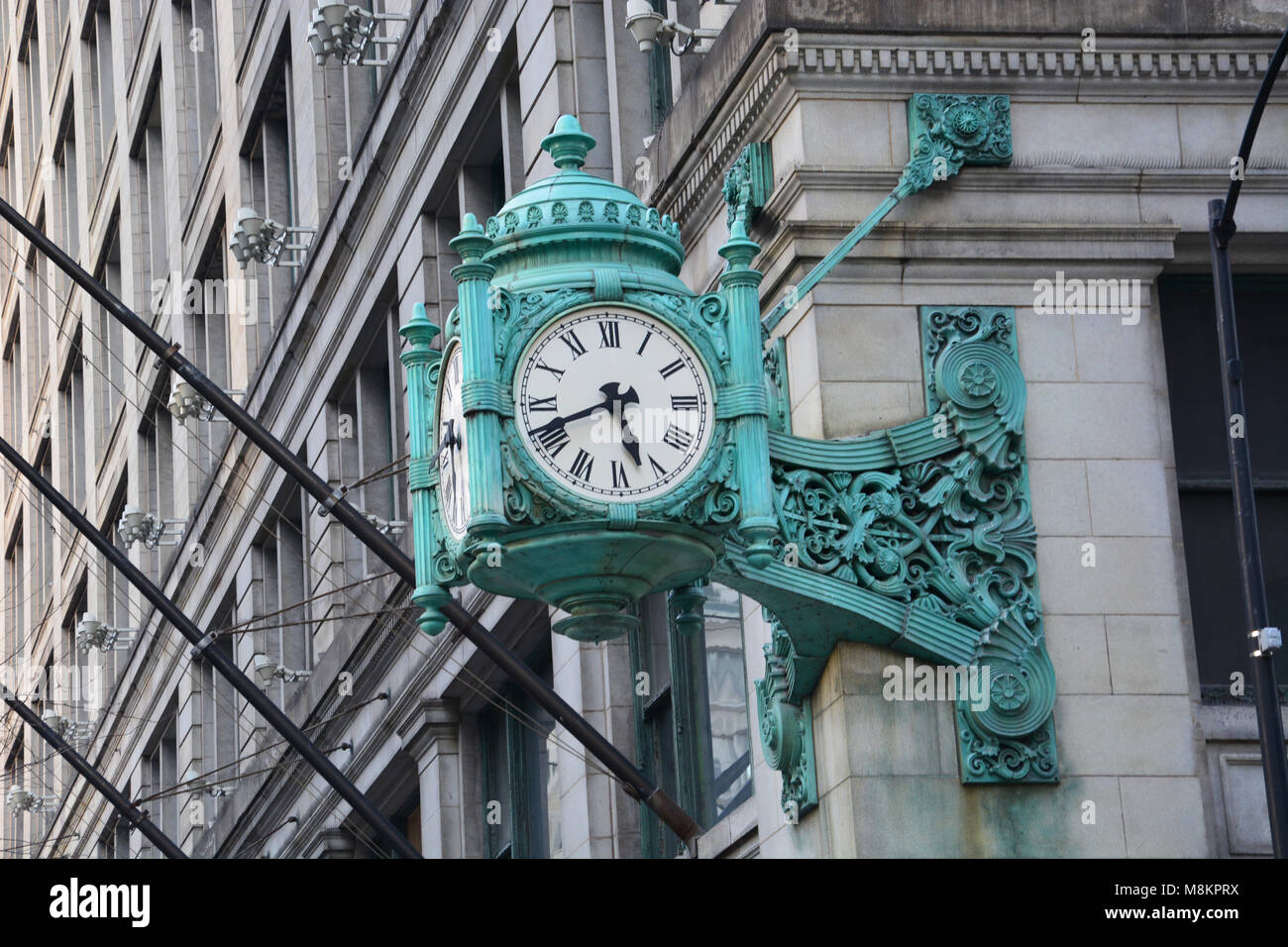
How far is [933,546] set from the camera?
13594 mm

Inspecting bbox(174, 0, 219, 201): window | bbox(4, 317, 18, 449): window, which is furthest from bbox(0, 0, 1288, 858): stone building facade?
bbox(4, 317, 18, 449): window

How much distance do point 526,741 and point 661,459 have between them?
1360cm

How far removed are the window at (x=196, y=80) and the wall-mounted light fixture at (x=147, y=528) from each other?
5750mm

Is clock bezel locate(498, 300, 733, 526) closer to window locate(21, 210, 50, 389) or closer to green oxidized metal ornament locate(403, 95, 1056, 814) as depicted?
green oxidized metal ornament locate(403, 95, 1056, 814)

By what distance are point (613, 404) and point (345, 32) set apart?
17011mm

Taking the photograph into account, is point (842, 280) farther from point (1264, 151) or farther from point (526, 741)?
point (526, 741)

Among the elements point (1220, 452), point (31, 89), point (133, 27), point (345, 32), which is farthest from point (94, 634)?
point (1220, 452)

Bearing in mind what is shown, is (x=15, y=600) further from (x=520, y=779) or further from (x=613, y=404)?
(x=613, y=404)

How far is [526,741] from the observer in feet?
82.4

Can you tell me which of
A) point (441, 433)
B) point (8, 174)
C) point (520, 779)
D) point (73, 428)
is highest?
point (8, 174)

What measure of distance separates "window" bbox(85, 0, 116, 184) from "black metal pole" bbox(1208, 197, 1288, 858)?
4202 cm

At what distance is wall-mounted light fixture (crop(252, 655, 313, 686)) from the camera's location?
1323 inches

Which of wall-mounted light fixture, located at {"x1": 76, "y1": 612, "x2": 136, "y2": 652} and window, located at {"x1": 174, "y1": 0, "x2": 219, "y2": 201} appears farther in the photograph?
wall-mounted light fixture, located at {"x1": 76, "y1": 612, "x2": 136, "y2": 652}

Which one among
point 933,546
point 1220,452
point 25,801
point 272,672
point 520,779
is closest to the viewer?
point 933,546
